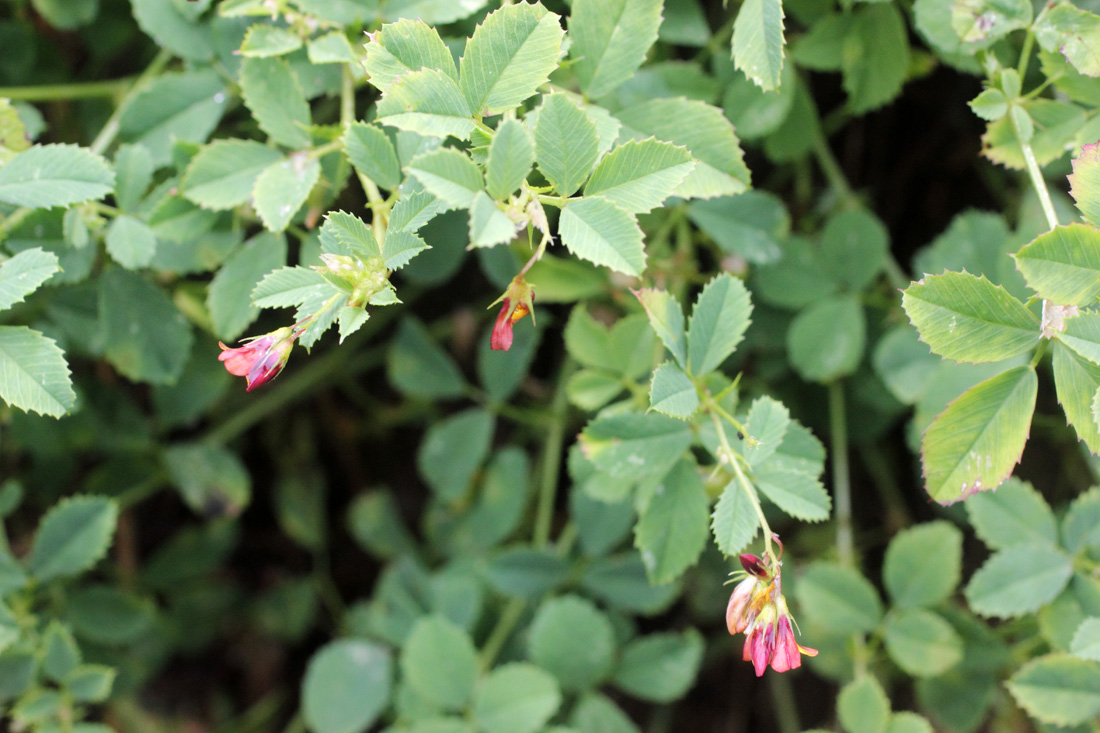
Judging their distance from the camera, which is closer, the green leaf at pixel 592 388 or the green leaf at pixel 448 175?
the green leaf at pixel 448 175

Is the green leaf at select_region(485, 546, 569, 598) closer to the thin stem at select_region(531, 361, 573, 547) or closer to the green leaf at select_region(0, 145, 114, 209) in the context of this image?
the thin stem at select_region(531, 361, 573, 547)

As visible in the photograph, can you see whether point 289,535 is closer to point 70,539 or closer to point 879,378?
point 70,539

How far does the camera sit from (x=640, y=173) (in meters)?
0.98

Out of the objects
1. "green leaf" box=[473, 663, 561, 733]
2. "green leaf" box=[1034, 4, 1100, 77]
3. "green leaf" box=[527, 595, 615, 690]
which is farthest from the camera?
"green leaf" box=[527, 595, 615, 690]

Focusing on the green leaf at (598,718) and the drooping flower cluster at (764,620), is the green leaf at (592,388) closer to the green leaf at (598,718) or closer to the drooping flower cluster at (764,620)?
the drooping flower cluster at (764,620)

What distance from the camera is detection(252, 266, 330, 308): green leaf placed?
3.05ft

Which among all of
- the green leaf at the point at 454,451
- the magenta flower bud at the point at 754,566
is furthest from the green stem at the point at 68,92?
the magenta flower bud at the point at 754,566

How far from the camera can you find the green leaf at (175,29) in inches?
53.6

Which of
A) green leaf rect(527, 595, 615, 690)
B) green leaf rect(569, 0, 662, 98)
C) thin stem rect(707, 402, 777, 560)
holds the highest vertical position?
green leaf rect(569, 0, 662, 98)

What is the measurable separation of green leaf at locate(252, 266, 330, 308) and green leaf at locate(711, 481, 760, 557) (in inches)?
Answer: 22.4

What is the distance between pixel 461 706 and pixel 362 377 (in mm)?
1058

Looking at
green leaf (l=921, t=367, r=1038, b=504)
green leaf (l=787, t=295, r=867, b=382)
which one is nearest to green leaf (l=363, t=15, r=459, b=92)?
green leaf (l=921, t=367, r=1038, b=504)

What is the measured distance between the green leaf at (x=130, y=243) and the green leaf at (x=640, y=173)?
2.45ft

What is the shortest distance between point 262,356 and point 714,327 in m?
0.63
